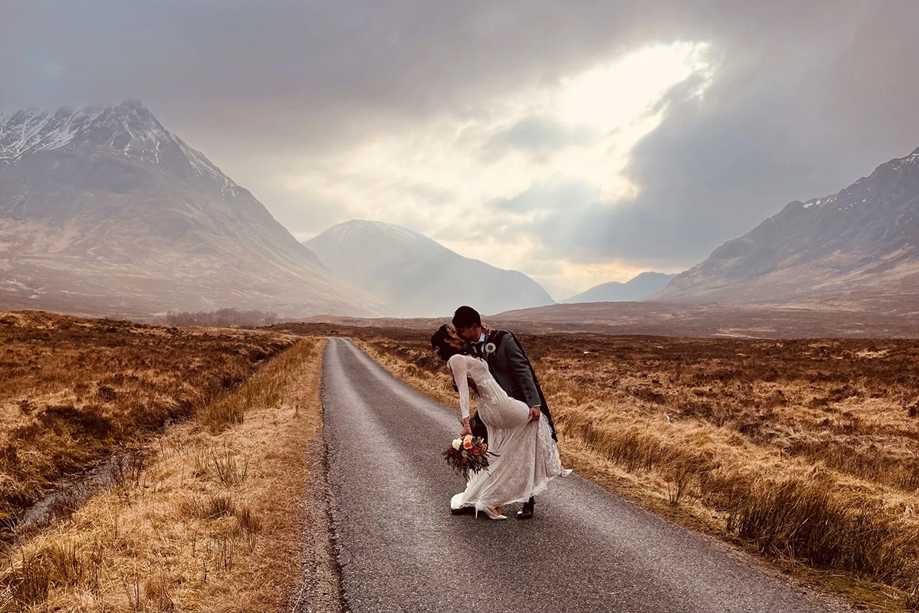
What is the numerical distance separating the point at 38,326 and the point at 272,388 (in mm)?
33754

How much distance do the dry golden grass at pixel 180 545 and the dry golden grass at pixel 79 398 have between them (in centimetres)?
283

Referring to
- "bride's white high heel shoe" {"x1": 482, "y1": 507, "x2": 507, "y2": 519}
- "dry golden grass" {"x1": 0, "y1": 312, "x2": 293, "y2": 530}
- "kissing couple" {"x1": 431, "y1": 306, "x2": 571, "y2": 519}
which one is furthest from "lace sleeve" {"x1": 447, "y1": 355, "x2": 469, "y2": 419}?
"dry golden grass" {"x1": 0, "y1": 312, "x2": 293, "y2": 530}

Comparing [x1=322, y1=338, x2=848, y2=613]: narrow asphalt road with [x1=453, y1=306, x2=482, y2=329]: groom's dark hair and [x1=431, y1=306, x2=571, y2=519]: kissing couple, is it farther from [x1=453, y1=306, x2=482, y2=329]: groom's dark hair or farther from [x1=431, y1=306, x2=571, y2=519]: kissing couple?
[x1=453, y1=306, x2=482, y2=329]: groom's dark hair

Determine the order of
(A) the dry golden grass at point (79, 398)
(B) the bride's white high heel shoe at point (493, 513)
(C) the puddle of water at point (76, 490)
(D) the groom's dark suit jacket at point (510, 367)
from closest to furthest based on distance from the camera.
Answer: (D) the groom's dark suit jacket at point (510, 367) → (B) the bride's white high heel shoe at point (493, 513) → (C) the puddle of water at point (76, 490) → (A) the dry golden grass at point (79, 398)

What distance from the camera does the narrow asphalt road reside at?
4559mm

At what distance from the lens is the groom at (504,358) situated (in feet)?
20.6

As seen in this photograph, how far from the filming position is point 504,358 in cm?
645

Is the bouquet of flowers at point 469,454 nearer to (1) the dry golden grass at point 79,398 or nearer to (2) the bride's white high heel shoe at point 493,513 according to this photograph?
(2) the bride's white high heel shoe at point 493,513

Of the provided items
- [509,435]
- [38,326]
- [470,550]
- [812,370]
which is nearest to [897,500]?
[509,435]

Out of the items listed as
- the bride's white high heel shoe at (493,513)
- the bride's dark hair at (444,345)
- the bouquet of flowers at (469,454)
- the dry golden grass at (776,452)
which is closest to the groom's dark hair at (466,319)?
the bride's dark hair at (444,345)

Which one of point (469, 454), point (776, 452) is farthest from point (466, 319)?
point (776, 452)

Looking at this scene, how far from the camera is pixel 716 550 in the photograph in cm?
575

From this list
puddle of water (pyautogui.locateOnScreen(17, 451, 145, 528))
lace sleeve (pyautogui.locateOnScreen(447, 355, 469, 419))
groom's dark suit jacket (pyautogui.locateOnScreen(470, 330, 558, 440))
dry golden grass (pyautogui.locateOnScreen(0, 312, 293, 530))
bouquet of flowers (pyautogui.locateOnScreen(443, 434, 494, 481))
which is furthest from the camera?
dry golden grass (pyautogui.locateOnScreen(0, 312, 293, 530))

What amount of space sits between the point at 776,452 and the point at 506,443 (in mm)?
9871
